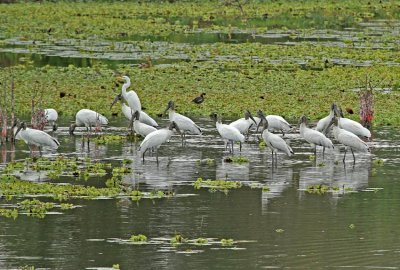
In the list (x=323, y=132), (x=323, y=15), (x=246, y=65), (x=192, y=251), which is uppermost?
(x=323, y=15)

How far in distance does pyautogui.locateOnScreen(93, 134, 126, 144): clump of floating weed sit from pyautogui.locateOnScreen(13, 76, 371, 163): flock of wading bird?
1.08 ft

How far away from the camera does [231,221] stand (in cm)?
1605

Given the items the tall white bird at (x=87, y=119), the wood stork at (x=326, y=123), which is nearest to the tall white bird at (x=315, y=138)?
the wood stork at (x=326, y=123)

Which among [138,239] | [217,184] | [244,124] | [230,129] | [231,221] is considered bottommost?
[138,239]

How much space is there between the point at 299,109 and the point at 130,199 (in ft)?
35.9

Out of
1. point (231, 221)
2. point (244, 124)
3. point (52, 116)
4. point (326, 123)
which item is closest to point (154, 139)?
point (244, 124)

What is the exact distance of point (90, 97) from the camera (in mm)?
29484

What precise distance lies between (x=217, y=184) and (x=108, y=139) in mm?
5582

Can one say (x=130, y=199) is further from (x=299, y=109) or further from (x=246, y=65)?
(x=246, y=65)

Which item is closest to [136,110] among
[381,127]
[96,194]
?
[381,127]

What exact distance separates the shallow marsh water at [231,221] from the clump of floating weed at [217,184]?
0.20 metres

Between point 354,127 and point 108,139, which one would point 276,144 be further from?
point 108,139

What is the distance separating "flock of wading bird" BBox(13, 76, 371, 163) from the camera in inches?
840

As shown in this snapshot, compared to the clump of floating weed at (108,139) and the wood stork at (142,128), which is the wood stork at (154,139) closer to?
the wood stork at (142,128)
